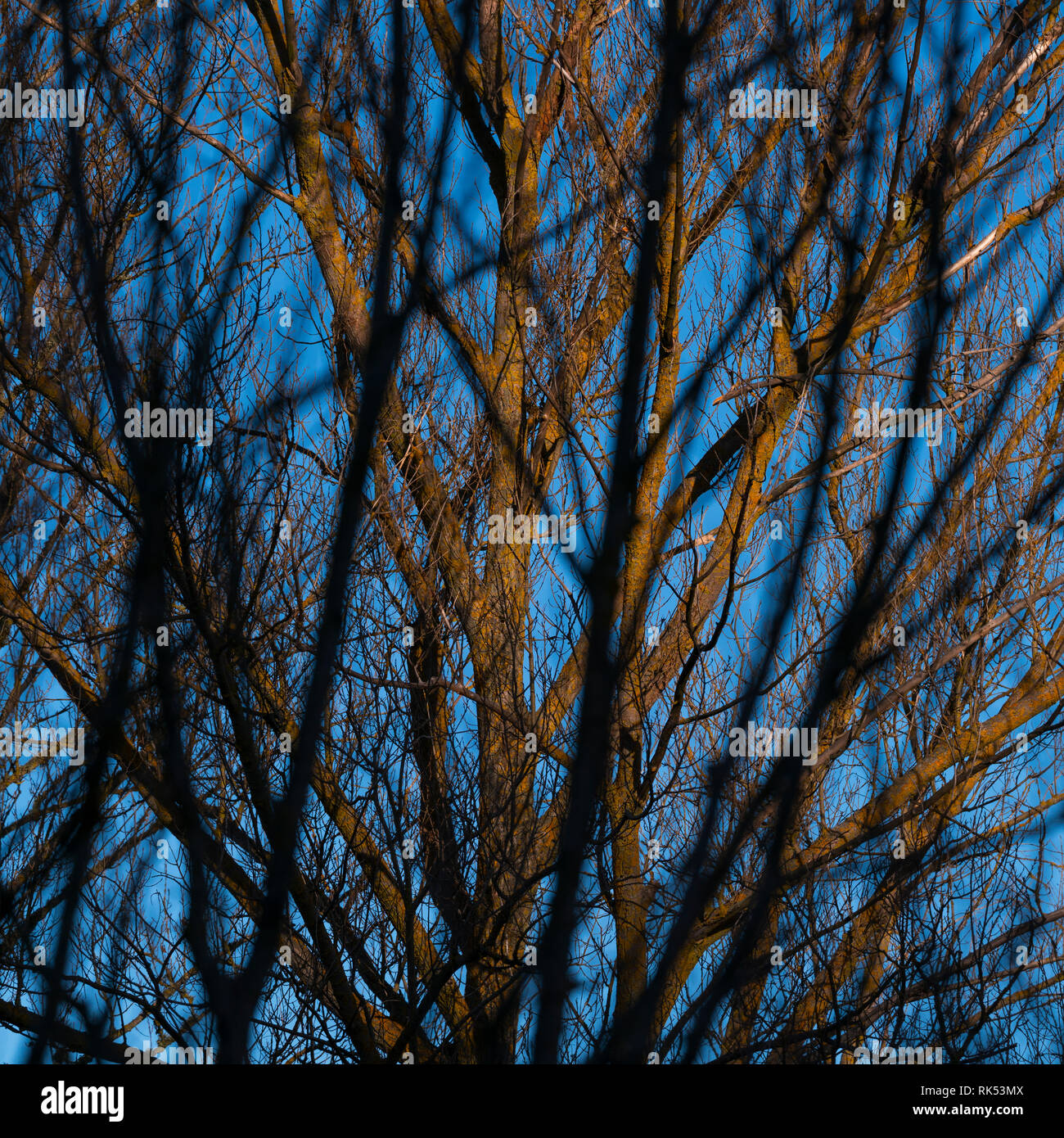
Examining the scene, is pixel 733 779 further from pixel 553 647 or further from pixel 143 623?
pixel 143 623

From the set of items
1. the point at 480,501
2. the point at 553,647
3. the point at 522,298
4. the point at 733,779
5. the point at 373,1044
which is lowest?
the point at 373,1044

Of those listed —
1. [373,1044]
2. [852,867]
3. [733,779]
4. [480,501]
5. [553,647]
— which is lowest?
[373,1044]

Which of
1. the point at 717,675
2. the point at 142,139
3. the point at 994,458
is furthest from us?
the point at 994,458

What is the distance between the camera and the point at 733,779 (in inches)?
179

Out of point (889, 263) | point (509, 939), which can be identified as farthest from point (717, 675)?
point (889, 263)

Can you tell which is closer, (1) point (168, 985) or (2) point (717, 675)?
(1) point (168, 985)

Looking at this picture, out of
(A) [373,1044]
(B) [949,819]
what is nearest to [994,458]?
(B) [949,819]

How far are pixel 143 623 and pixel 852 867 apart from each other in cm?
342

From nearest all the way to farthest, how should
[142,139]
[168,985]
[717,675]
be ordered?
[168,985] < [142,139] < [717,675]

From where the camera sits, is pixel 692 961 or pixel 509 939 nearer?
pixel 509 939

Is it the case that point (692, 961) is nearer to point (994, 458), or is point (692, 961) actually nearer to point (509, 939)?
point (509, 939)

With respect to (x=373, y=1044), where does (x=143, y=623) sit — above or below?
above

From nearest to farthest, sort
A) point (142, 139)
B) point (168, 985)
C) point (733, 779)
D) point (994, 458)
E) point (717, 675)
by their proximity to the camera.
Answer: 1. point (168, 985)
2. point (733, 779)
3. point (142, 139)
4. point (717, 675)
5. point (994, 458)

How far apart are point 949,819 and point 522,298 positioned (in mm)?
3367
